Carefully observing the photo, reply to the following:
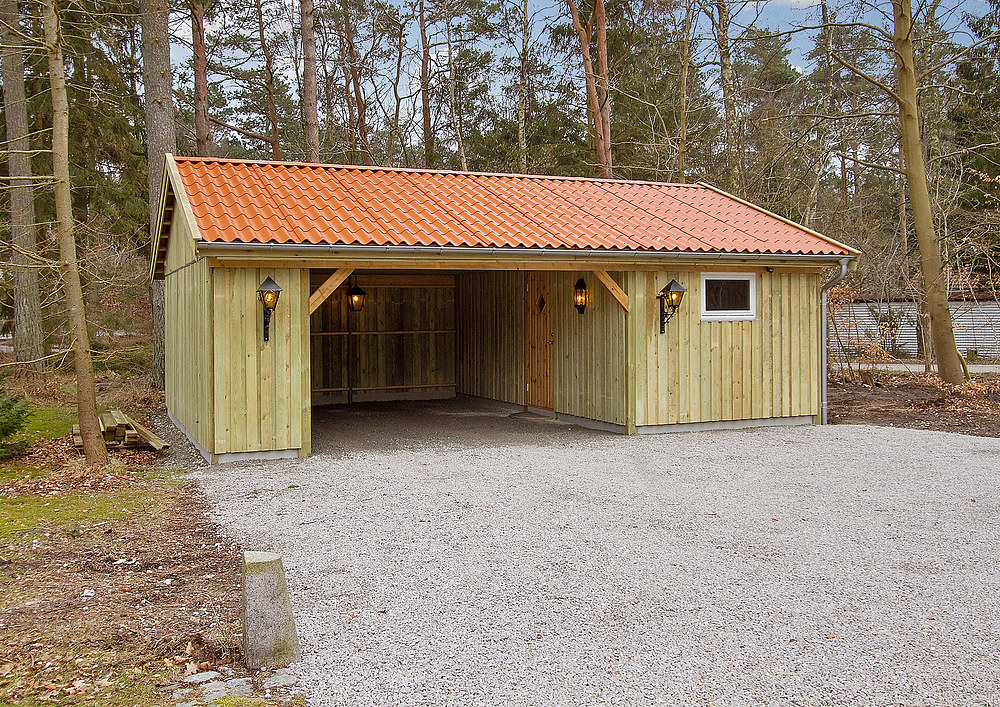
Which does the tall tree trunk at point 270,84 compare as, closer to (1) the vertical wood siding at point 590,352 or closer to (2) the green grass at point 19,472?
(1) the vertical wood siding at point 590,352

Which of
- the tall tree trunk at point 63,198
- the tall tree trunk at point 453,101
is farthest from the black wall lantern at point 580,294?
the tall tree trunk at point 453,101

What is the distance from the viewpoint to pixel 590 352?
11148mm

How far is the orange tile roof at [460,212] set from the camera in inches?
359

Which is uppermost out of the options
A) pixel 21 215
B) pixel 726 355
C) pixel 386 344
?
pixel 21 215

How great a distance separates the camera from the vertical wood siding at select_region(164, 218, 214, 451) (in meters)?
8.59

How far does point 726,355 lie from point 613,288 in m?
1.80

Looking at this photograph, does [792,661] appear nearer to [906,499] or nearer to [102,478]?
[906,499]

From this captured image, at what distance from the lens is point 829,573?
16.1 feet

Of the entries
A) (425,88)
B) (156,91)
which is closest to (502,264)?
(156,91)

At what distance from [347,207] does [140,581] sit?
240 inches

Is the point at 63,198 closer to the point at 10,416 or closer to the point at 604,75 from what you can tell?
the point at 10,416

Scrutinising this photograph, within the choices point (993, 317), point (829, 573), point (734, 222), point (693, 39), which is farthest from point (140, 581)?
point (993, 317)

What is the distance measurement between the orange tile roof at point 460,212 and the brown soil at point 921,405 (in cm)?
268

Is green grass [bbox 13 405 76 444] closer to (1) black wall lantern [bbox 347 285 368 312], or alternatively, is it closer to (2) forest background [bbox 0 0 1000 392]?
(2) forest background [bbox 0 0 1000 392]
